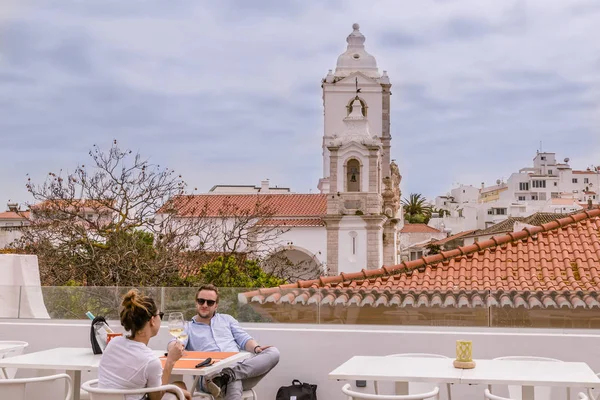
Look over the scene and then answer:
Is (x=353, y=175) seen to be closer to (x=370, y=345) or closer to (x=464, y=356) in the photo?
(x=370, y=345)

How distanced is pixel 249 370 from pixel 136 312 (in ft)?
5.19

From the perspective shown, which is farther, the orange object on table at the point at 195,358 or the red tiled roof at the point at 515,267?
the red tiled roof at the point at 515,267

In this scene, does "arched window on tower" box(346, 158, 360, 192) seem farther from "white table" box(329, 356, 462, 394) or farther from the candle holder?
the candle holder

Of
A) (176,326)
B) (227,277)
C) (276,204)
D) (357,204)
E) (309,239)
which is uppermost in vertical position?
(276,204)

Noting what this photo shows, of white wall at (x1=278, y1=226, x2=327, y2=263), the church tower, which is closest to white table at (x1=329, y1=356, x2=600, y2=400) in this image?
the church tower

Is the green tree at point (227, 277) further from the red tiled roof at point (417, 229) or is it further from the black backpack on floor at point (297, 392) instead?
the red tiled roof at point (417, 229)

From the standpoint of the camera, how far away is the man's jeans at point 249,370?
19.3 feet

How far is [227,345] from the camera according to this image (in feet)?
21.2

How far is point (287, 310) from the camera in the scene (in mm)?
7680

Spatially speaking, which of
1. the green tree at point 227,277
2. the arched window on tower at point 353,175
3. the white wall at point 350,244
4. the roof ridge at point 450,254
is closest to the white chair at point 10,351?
the roof ridge at point 450,254

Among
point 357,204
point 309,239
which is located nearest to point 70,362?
point 357,204

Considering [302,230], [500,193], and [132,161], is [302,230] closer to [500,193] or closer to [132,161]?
[132,161]

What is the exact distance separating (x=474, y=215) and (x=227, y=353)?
7622cm

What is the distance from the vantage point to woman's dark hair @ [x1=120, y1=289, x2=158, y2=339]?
4684mm
